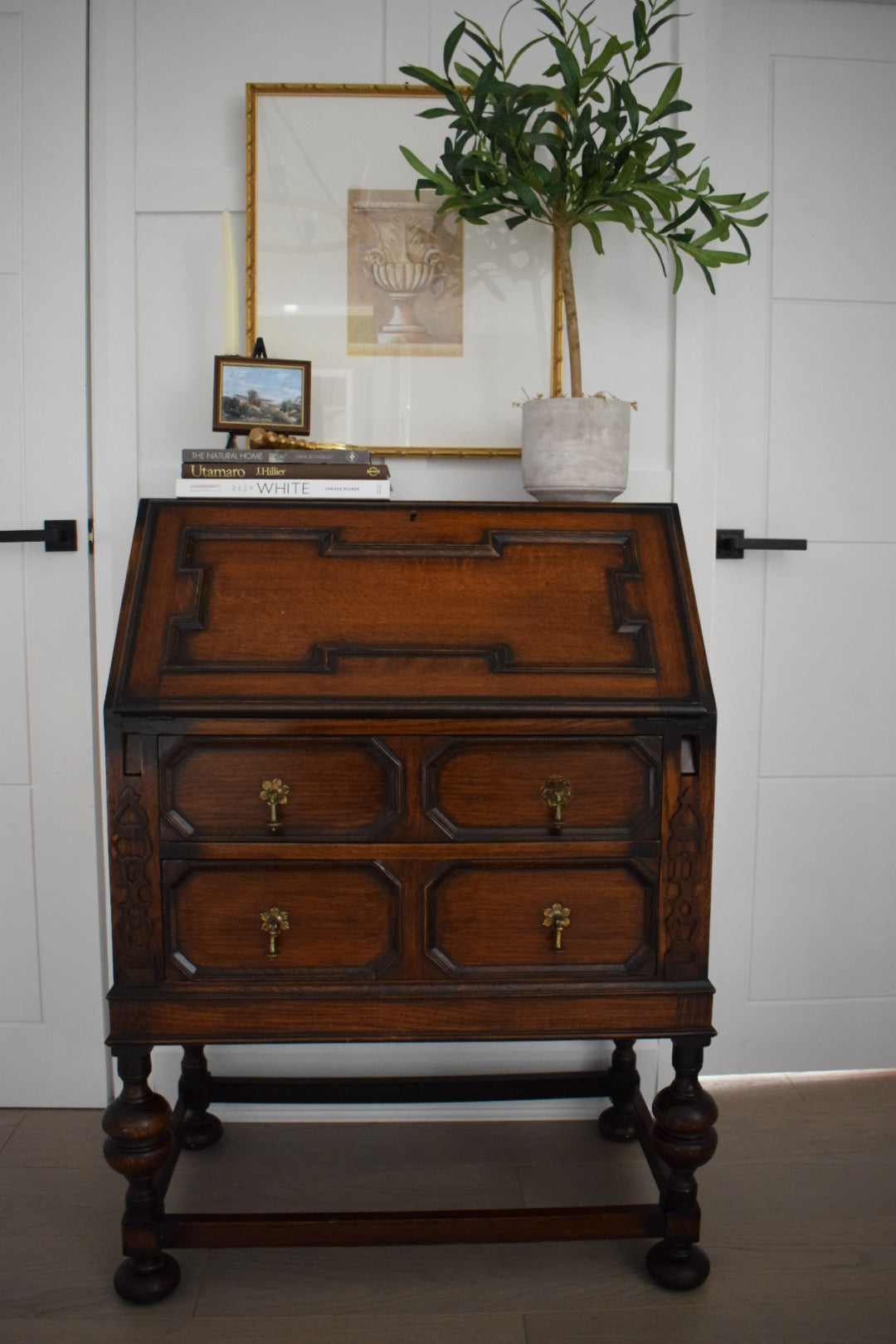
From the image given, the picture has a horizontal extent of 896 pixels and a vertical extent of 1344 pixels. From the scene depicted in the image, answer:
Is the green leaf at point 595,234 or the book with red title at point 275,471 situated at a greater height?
the green leaf at point 595,234

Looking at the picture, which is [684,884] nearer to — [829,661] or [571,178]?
[829,661]

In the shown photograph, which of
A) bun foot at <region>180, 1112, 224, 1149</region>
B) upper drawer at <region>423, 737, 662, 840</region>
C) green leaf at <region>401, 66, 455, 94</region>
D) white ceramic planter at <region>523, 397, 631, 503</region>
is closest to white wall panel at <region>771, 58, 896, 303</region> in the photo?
white ceramic planter at <region>523, 397, 631, 503</region>

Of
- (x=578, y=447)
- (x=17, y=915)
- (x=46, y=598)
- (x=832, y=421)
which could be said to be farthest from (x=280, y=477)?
(x=832, y=421)

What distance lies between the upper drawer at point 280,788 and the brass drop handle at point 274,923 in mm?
118

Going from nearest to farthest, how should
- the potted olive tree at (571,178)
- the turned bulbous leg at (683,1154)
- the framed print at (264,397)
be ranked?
the turned bulbous leg at (683,1154) < the potted olive tree at (571,178) < the framed print at (264,397)

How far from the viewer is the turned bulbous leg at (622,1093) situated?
6.76ft

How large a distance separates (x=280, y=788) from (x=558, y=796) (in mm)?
419

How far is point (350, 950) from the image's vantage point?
5.04ft

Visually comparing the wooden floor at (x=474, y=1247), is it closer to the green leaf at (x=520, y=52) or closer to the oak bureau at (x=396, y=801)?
the oak bureau at (x=396, y=801)

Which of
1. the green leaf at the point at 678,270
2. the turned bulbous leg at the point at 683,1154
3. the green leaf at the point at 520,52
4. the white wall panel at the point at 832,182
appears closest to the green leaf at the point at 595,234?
the green leaf at the point at 678,270

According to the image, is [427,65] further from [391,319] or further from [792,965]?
[792,965]

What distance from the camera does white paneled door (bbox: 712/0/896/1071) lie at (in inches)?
86.4

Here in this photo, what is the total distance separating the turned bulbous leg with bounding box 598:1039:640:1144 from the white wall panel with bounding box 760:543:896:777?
0.72m

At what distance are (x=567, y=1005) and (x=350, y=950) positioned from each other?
351mm
